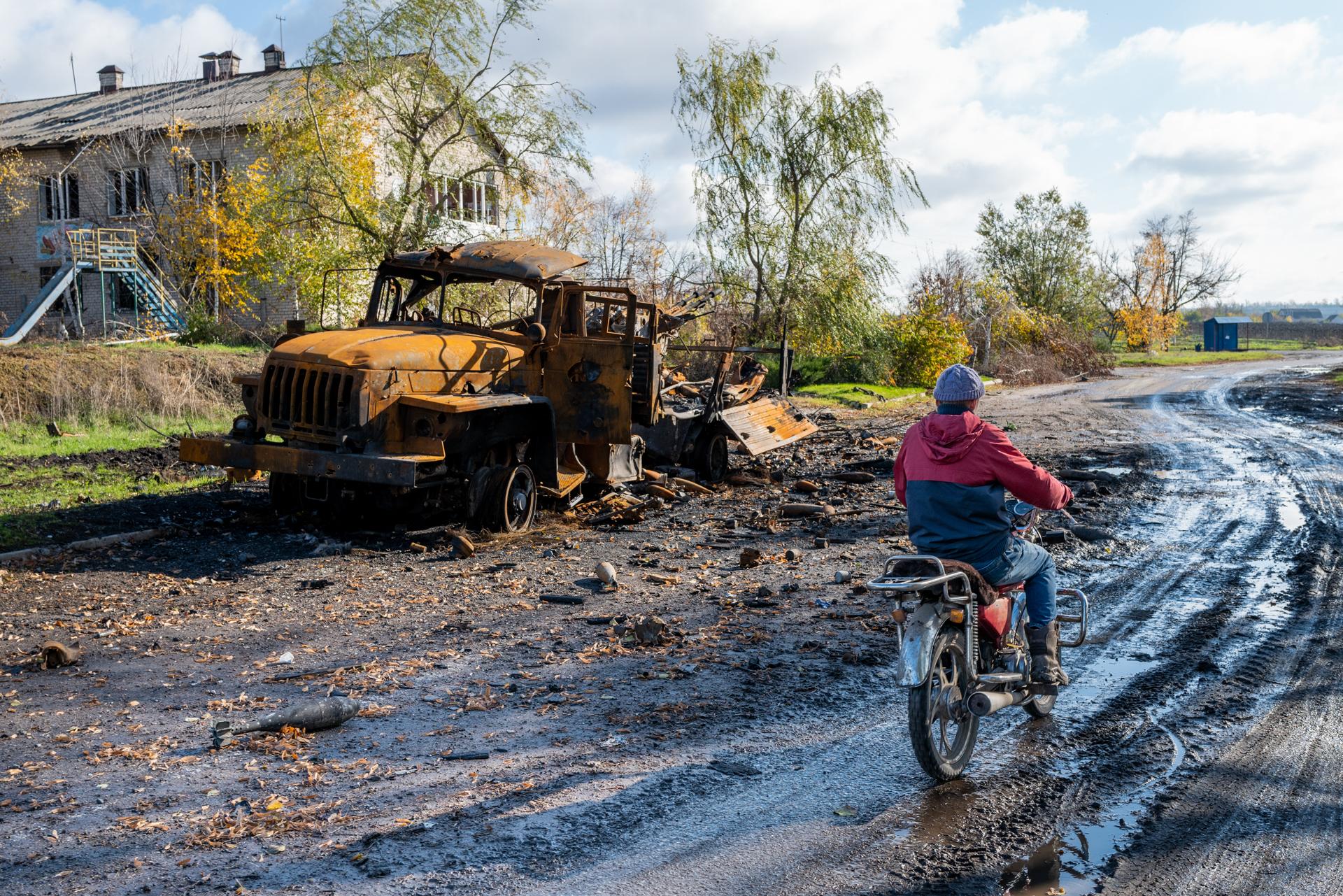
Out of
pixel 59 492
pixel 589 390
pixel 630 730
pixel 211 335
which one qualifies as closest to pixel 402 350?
pixel 589 390

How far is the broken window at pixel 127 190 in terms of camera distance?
32.5m

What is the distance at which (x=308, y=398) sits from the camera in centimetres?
933

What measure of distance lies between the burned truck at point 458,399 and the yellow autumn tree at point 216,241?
17.2 m

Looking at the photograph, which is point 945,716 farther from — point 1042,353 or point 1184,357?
point 1184,357

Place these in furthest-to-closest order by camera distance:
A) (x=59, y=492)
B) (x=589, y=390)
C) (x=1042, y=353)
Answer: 1. (x=1042, y=353)
2. (x=59, y=492)
3. (x=589, y=390)

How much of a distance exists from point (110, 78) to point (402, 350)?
40.8 meters

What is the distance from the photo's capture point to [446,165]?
19484mm

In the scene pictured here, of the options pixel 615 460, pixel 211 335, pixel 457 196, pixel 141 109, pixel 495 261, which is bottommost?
pixel 615 460

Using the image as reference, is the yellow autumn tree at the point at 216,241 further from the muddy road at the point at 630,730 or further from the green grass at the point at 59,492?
the muddy road at the point at 630,730

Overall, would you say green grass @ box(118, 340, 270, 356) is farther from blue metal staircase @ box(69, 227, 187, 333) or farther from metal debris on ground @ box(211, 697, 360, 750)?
metal debris on ground @ box(211, 697, 360, 750)

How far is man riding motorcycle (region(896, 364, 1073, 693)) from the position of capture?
186 inches

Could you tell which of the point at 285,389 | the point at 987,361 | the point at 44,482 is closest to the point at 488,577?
the point at 285,389

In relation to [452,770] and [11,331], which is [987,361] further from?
[452,770]

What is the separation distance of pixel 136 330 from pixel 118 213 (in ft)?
37.3
